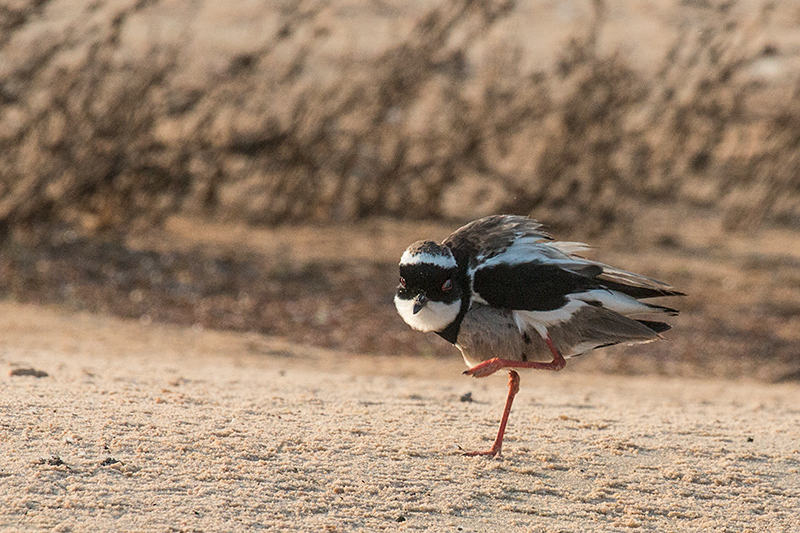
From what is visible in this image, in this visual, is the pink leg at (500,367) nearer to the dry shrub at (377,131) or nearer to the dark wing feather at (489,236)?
the dark wing feather at (489,236)

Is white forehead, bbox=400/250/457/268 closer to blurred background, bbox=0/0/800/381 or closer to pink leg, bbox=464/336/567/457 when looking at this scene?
pink leg, bbox=464/336/567/457

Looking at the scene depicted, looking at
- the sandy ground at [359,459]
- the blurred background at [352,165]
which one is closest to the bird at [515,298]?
the sandy ground at [359,459]

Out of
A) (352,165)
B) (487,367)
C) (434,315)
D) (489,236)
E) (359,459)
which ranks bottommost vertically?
(359,459)

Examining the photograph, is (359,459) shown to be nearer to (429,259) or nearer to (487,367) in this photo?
(487,367)

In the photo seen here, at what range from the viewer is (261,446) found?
173 inches

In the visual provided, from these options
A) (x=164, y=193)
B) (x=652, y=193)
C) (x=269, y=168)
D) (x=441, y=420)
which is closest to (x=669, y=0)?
(x=652, y=193)

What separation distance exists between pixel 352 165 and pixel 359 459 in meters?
7.80

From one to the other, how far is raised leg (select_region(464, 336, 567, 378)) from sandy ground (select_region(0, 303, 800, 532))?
40cm

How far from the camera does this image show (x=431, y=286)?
4562 millimetres

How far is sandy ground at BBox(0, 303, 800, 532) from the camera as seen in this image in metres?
3.78

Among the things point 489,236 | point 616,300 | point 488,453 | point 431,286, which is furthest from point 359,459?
point 616,300

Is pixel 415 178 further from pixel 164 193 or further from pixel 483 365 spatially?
pixel 483 365

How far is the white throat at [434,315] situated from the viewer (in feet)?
15.2

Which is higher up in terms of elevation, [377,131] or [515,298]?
[377,131]
